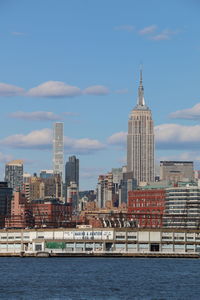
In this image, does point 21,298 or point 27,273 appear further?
point 27,273

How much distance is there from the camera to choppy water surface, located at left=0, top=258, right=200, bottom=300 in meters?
129

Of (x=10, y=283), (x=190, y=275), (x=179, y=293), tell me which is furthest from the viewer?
(x=190, y=275)

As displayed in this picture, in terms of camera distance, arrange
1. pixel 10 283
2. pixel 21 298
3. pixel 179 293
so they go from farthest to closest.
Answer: pixel 10 283 < pixel 179 293 < pixel 21 298

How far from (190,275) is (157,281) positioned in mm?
18229

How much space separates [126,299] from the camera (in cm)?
12431

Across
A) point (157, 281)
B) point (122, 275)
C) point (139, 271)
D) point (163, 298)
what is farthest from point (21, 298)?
point (139, 271)

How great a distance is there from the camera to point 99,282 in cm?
14938

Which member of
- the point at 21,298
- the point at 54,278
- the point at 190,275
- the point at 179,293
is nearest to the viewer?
the point at 21,298

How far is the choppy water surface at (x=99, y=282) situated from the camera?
129312mm

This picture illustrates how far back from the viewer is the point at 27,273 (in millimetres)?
170625

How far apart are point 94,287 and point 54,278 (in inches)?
701

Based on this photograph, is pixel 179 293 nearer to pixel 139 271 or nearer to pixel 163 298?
pixel 163 298

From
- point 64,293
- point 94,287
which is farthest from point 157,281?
point 64,293

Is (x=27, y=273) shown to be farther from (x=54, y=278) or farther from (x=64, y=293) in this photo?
(x=64, y=293)
